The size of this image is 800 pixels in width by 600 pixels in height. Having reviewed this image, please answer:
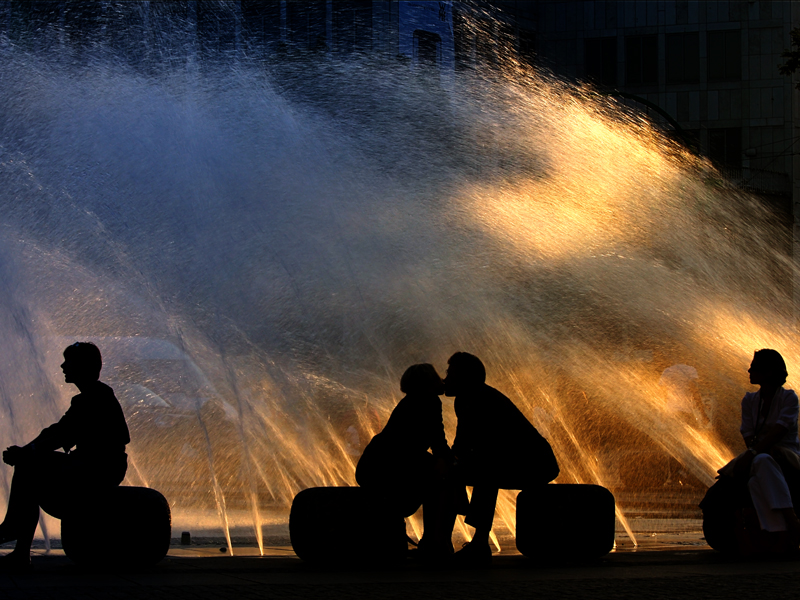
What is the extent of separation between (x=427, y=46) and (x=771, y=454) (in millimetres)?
22000

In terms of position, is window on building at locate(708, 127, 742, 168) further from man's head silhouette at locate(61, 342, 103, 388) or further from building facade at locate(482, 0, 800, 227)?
man's head silhouette at locate(61, 342, 103, 388)

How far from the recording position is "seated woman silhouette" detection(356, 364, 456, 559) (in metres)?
7.33

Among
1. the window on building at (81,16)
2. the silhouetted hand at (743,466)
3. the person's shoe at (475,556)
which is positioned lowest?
the person's shoe at (475,556)

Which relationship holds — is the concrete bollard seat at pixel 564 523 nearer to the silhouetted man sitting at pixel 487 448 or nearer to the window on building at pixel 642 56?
the silhouetted man sitting at pixel 487 448

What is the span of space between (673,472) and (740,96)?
32584 millimetres

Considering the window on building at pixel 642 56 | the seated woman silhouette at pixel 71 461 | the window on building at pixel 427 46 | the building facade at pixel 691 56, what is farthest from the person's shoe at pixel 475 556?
the window on building at pixel 642 56

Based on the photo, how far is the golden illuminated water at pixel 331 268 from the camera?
1062 centimetres

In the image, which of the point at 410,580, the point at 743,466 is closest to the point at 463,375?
the point at 410,580

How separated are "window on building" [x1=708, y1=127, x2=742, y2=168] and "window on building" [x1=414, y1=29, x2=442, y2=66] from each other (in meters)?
17.8

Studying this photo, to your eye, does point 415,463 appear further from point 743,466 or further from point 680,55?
point 680,55

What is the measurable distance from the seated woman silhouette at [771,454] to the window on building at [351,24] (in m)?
25.2

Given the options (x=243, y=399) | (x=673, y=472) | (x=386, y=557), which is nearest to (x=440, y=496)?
(x=386, y=557)

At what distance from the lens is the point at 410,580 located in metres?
6.65

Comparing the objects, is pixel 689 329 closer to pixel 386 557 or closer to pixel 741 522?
pixel 741 522
